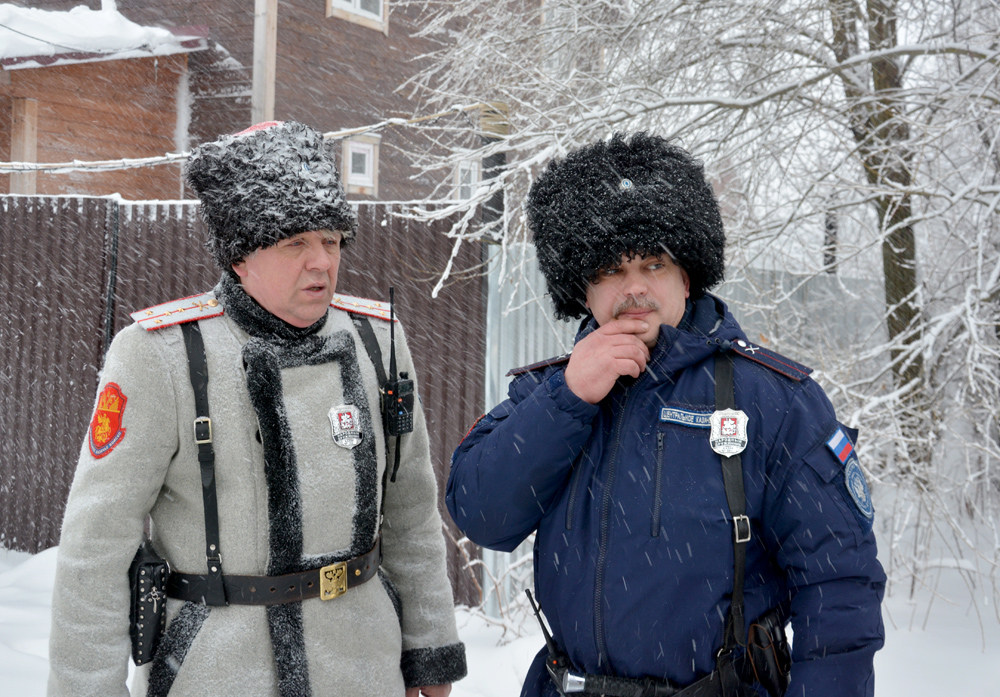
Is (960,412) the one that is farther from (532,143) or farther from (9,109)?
(9,109)

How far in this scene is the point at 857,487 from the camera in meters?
1.55

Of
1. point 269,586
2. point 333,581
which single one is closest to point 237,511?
point 269,586

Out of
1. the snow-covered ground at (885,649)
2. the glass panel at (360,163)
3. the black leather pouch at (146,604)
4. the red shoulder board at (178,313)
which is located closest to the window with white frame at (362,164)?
the glass panel at (360,163)

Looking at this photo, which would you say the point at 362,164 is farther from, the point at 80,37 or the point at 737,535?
the point at 737,535

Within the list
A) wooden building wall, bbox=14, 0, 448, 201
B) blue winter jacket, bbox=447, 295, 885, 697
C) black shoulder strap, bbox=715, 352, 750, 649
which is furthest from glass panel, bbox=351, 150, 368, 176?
black shoulder strap, bbox=715, 352, 750, 649

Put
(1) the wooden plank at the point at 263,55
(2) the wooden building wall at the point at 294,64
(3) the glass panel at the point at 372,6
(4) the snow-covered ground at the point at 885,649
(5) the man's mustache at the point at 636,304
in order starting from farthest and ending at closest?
(3) the glass panel at the point at 372,6, (2) the wooden building wall at the point at 294,64, (1) the wooden plank at the point at 263,55, (4) the snow-covered ground at the point at 885,649, (5) the man's mustache at the point at 636,304

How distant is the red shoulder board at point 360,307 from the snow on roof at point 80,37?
8.39m

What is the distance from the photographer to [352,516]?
2045 mm

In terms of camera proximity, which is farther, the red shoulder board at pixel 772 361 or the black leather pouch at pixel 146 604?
the black leather pouch at pixel 146 604

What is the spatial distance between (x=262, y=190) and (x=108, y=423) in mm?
657

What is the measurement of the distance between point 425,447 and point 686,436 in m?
0.96

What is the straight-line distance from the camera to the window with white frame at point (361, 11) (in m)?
10.7

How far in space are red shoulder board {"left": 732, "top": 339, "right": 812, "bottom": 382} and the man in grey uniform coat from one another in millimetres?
979

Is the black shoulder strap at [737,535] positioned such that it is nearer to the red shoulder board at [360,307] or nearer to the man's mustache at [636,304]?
the man's mustache at [636,304]
